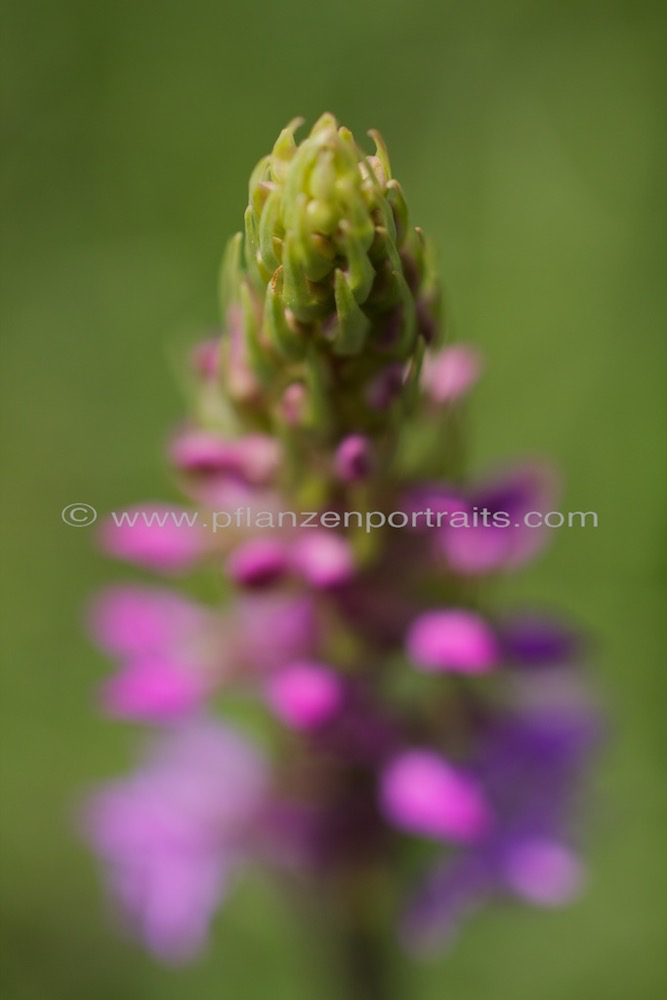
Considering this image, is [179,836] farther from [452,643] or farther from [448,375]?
[448,375]

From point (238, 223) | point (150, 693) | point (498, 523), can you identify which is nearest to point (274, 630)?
point (150, 693)

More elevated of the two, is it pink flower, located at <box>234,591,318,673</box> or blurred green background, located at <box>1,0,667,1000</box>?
blurred green background, located at <box>1,0,667,1000</box>

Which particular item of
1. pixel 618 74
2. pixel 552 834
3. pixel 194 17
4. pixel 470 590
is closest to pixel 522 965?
pixel 552 834

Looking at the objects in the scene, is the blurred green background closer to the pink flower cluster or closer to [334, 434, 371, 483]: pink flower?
→ the pink flower cluster

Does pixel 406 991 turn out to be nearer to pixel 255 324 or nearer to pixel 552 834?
pixel 552 834

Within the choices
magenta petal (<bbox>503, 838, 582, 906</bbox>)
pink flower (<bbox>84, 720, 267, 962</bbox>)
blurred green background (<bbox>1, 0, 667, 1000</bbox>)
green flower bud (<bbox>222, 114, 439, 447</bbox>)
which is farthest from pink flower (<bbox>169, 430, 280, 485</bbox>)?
blurred green background (<bbox>1, 0, 667, 1000</bbox>)

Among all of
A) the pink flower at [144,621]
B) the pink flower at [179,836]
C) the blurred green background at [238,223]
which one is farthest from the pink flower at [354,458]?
the blurred green background at [238,223]
